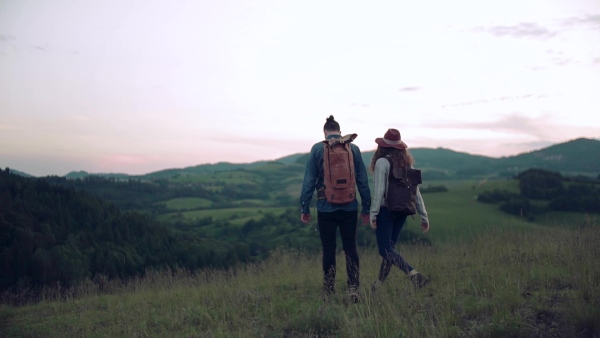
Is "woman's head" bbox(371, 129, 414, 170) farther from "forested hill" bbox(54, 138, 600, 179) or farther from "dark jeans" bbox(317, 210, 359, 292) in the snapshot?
"forested hill" bbox(54, 138, 600, 179)

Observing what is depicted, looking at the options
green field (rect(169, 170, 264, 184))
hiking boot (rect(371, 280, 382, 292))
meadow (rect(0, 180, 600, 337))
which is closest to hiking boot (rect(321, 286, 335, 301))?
meadow (rect(0, 180, 600, 337))

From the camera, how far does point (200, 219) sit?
5803cm

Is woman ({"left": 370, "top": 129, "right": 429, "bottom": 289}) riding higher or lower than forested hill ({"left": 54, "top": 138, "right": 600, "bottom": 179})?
lower

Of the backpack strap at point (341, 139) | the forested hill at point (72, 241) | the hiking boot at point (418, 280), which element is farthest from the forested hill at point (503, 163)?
the hiking boot at point (418, 280)

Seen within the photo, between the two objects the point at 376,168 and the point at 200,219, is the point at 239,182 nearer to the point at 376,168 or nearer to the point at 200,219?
the point at 200,219

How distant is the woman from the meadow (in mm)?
313

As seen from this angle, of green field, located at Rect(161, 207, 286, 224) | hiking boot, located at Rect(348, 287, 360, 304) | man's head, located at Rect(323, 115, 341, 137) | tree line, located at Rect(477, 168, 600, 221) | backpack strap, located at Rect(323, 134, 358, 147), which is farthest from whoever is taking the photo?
green field, located at Rect(161, 207, 286, 224)

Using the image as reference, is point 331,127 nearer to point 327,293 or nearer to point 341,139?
point 341,139

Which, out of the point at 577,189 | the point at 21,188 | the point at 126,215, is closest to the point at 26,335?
the point at 21,188

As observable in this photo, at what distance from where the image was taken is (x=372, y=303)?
539 centimetres

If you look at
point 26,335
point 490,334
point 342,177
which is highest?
point 342,177

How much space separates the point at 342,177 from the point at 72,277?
55.6ft

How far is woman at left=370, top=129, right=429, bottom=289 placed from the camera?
6.01 m

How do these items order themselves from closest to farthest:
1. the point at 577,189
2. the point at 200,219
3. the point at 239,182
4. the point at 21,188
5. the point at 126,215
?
the point at 21,188 → the point at 126,215 → the point at 577,189 → the point at 200,219 → the point at 239,182
